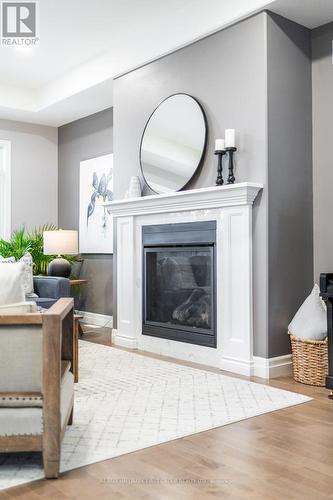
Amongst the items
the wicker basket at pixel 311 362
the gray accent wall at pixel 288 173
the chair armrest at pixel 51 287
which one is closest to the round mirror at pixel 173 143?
the gray accent wall at pixel 288 173

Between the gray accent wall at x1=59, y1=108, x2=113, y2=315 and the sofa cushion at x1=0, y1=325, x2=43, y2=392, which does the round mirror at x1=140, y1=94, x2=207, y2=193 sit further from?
the sofa cushion at x1=0, y1=325, x2=43, y2=392

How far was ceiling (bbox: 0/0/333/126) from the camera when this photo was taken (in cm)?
394

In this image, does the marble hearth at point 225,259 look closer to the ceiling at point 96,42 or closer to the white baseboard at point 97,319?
the ceiling at point 96,42

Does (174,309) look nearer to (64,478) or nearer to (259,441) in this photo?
(259,441)

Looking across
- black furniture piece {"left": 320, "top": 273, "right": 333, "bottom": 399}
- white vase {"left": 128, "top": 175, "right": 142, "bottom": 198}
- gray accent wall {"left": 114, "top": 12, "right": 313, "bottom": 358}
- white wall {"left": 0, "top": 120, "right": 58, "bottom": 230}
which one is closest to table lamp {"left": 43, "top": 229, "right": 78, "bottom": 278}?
white vase {"left": 128, "top": 175, "right": 142, "bottom": 198}

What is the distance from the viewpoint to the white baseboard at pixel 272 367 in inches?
144

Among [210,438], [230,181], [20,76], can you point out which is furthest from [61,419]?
[20,76]

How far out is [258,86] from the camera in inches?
148

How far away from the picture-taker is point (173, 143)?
4406 mm

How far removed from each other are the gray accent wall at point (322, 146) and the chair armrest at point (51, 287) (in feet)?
7.51

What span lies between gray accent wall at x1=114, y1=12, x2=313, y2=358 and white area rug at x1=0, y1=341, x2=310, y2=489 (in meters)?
0.60

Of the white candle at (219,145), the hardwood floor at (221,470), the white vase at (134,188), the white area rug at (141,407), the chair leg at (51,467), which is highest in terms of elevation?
the white candle at (219,145)

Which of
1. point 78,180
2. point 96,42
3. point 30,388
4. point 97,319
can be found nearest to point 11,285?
point 30,388

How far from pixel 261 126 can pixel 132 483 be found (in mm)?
2636
